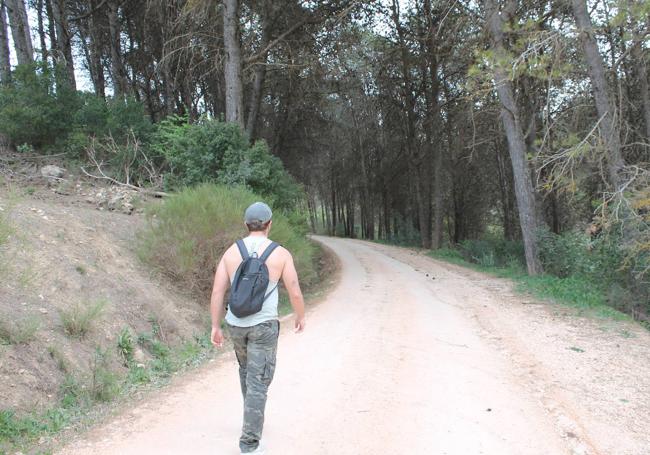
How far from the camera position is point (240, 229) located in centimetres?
953

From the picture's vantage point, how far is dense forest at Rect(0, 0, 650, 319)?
10.4m

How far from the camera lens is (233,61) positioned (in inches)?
612

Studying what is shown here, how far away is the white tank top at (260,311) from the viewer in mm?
3771

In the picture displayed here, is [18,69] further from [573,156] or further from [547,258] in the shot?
[547,258]

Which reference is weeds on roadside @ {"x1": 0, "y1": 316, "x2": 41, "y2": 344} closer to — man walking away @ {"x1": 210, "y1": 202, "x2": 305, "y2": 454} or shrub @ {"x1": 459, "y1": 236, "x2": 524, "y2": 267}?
man walking away @ {"x1": 210, "y1": 202, "x2": 305, "y2": 454}

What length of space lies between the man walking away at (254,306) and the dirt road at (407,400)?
42cm

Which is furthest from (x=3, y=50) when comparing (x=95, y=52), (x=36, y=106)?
(x=95, y=52)

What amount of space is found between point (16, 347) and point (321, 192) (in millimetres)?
44981

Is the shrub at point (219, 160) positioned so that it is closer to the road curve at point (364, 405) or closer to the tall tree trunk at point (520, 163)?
the road curve at point (364, 405)

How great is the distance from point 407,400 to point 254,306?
2096mm

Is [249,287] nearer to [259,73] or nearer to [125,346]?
[125,346]

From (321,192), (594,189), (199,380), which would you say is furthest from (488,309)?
(321,192)

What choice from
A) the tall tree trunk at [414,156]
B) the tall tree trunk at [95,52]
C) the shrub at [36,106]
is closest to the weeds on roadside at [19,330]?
the shrub at [36,106]

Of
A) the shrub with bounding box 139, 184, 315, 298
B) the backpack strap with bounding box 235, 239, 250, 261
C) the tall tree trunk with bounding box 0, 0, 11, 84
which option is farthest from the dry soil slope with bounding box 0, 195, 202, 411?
the tall tree trunk with bounding box 0, 0, 11, 84
